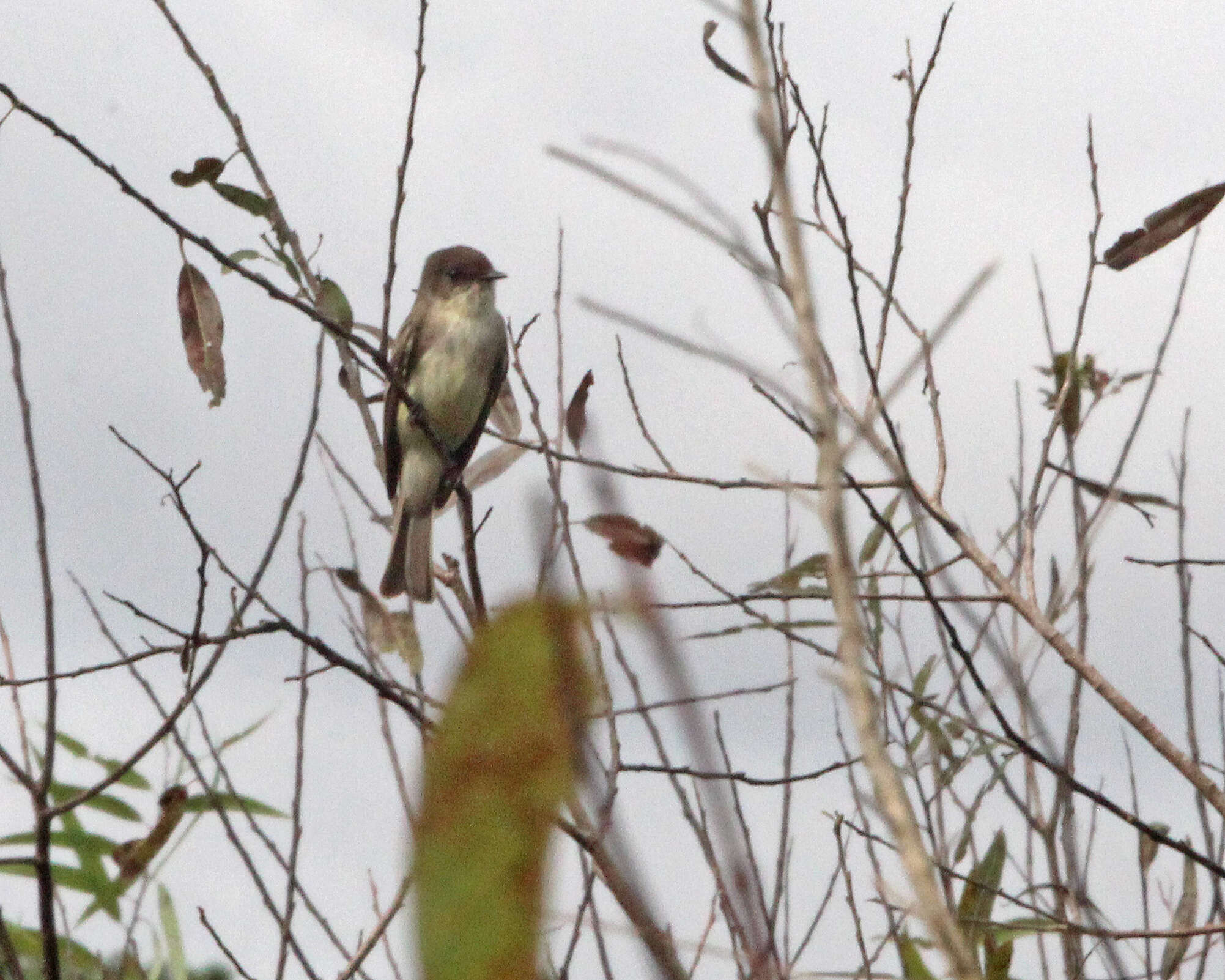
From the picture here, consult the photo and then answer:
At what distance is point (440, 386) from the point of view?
7.34 m

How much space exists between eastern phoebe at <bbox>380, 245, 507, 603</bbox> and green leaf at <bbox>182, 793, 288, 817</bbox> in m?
2.90

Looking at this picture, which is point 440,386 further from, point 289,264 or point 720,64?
point 720,64

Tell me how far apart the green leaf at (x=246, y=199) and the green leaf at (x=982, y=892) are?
2.21 m

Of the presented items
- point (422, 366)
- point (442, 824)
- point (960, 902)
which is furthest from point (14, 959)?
point (422, 366)

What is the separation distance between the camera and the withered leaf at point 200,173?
154 inches

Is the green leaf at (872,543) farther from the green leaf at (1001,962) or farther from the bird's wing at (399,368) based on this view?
the bird's wing at (399,368)

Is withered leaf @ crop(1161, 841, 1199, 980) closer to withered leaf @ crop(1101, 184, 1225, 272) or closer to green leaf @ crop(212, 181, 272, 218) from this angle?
withered leaf @ crop(1101, 184, 1225, 272)

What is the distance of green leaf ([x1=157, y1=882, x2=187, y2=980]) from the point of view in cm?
330

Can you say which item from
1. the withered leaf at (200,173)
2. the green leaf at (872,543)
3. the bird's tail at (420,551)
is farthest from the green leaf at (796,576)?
the bird's tail at (420,551)

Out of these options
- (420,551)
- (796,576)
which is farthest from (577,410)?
(420,551)

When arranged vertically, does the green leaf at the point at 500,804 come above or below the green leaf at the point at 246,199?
below

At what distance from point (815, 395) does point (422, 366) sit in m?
6.65

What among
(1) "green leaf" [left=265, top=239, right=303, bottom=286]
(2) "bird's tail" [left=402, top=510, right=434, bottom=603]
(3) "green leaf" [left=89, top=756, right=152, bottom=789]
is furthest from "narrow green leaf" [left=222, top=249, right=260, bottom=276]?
(2) "bird's tail" [left=402, top=510, right=434, bottom=603]

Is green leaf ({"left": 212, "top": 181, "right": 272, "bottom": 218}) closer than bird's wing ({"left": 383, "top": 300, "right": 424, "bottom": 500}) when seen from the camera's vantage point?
Yes
